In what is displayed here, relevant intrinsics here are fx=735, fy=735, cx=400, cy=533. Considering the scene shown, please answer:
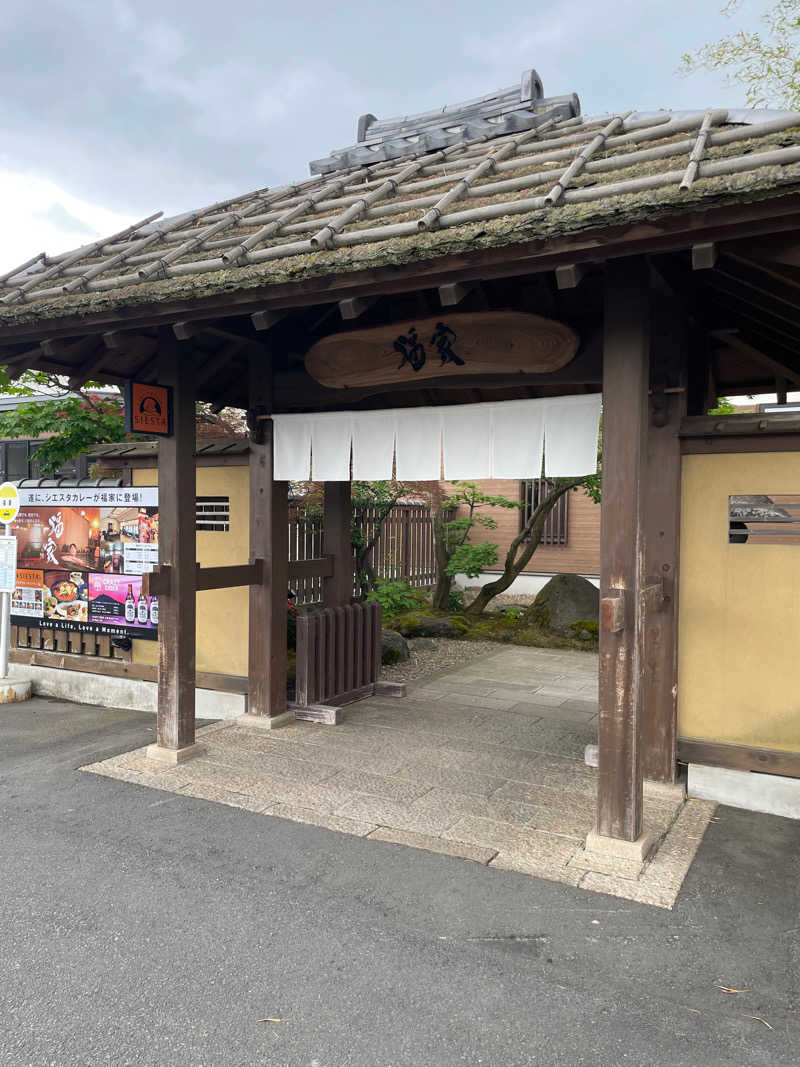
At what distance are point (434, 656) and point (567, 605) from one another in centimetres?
285

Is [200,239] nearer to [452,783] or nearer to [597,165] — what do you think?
[597,165]

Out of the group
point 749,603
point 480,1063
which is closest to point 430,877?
point 480,1063

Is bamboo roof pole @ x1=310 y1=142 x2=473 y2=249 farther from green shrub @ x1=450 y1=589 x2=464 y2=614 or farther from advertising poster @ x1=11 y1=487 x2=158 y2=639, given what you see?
green shrub @ x1=450 y1=589 x2=464 y2=614

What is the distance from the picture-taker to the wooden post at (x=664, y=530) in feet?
16.5

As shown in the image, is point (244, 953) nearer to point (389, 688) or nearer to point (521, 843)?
point (521, 843)

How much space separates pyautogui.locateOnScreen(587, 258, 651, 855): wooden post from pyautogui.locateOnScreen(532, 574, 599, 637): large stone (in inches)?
307

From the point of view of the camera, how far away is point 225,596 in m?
7.09

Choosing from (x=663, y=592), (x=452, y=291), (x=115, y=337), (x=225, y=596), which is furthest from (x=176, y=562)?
(x=663, y=592)

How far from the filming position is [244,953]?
321cm

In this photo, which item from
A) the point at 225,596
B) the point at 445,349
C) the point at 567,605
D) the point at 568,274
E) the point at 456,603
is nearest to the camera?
the point at 568,274

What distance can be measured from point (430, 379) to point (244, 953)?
373cm

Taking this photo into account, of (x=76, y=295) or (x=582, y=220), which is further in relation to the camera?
(x=76, y=295)

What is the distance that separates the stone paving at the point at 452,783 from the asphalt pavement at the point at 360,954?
0.57ft

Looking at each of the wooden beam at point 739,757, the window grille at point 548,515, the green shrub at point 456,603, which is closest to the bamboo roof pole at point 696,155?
the wooden beam at point 739,757
